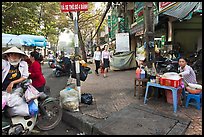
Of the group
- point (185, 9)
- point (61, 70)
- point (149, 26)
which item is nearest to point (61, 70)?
point (61, 70)

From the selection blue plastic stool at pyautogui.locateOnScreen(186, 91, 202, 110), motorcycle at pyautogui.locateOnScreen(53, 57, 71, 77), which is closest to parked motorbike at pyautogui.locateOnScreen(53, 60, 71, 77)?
motorcycle at pyautogui.locateOnScreen(53, 57, 71, 77)

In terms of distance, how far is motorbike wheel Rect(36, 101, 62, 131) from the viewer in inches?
140

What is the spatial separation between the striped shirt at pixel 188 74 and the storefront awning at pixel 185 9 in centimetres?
175

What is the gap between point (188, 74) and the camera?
429cm

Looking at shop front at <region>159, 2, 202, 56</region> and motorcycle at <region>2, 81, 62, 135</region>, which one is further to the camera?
shop front at <region>159, 2, 202, 56</region>

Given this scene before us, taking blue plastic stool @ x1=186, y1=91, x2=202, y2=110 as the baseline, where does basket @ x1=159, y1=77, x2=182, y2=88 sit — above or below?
above

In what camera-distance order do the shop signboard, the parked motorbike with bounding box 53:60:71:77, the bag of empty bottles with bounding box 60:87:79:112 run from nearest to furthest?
1. the bag of empty bottles with bounding box 60:87:79:112
2. the parked motorbike with bounding box 53:60:71:77
3. the shop signboard

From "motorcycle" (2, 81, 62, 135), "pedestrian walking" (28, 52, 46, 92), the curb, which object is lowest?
the curb

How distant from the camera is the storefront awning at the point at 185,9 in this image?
16.5ft

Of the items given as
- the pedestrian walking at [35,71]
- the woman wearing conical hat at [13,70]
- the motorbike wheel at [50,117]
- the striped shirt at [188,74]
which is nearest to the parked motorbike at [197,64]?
the striped shirt at [188,74]

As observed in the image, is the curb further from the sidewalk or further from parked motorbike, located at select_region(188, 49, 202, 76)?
parked motorbike, located at select_region(188, 49, 202, 76)

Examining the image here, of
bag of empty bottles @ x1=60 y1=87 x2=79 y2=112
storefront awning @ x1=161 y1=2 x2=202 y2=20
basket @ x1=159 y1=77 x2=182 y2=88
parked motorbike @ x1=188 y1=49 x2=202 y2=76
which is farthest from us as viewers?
parked motorbike @ x1=188 y1=49 x2=202 y2=76

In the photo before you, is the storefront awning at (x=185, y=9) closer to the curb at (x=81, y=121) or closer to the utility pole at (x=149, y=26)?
the utility pole at (x=149, y=26)

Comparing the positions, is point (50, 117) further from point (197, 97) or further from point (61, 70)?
point (61, 70)
